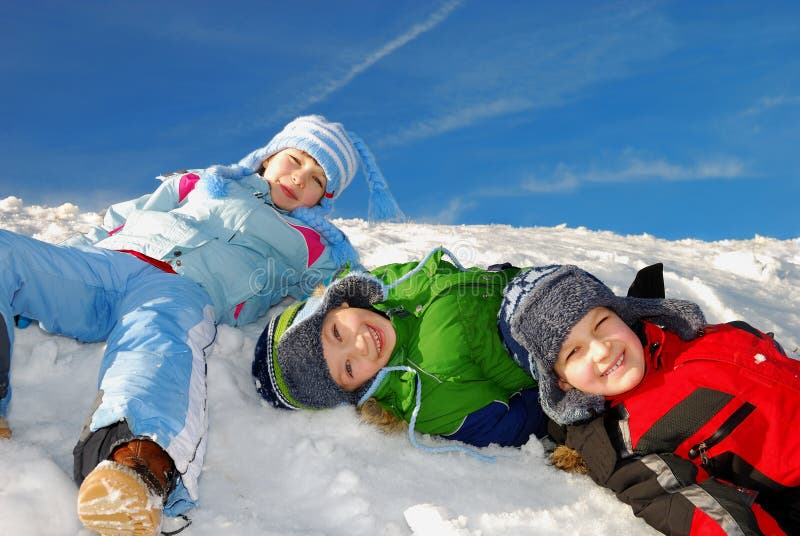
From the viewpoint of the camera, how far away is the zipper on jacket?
2.41m

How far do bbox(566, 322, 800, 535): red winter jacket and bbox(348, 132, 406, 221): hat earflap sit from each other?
2619mm

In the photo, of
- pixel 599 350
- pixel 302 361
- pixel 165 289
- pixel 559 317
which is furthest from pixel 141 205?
pixel 599 350

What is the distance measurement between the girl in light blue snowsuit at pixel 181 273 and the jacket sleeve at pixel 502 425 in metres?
1.18

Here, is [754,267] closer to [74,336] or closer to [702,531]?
[702,531]

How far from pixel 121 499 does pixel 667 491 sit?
190 cm

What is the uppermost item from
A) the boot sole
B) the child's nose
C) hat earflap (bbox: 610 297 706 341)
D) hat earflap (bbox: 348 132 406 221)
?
hat earflap (bbox: 348 132 406 221)

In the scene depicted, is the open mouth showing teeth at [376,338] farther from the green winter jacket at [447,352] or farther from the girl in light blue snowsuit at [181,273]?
the girl in light blue snowsuit at [181,273]

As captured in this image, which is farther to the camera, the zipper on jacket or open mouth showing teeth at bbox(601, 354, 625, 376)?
open mouth showing teeth at bbox(601, 354, 625, 376)

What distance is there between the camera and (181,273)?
11.6 feet

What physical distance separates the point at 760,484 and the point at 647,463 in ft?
1.33

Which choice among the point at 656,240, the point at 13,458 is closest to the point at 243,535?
the point at 13,458

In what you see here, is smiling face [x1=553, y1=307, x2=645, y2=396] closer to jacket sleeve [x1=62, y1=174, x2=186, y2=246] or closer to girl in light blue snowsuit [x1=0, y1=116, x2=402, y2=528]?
girl in light blue snowsuit [x1=0, y1=116, x2=402, y2=528]

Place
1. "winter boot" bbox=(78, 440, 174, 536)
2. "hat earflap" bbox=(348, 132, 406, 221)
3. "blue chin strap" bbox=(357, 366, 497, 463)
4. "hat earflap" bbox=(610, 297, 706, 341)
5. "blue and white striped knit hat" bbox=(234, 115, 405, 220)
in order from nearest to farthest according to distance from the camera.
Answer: "winter boot" bbox=(78, 440, 174, 536) → "hat earflap" bbox=(610, 297, 706, 341) → "blue chin strap" bbox=(357, 366, 497, 463) → "blue and white striped knit hat" bbox=(234, 115, 405, 220) → "hat earflap" bbox=(348, 132, 406, 221)

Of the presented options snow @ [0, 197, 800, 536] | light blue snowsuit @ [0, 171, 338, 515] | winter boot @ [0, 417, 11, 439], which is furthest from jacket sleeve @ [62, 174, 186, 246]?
winter boot @ [0, 417, 11, 439]
